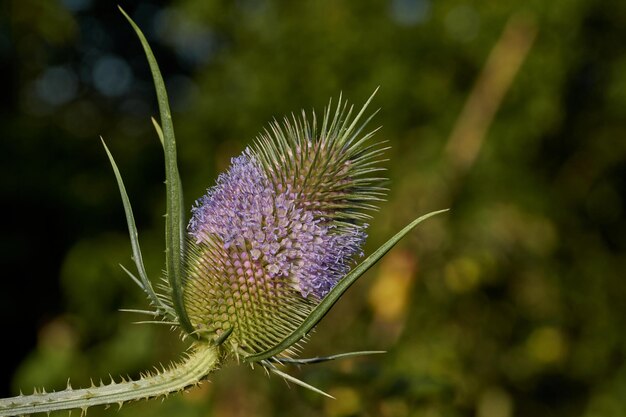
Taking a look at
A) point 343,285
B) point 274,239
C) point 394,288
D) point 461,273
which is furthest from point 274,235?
point 461,273

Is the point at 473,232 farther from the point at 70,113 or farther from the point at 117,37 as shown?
the point at 117,37

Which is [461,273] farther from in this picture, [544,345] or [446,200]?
[544,345]

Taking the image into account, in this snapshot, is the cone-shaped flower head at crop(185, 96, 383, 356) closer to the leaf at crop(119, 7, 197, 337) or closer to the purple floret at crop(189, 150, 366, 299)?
the purple floret at crop(189, 150, 366, 299)

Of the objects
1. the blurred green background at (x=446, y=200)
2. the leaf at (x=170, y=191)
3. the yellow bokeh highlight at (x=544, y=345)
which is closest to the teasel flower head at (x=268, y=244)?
the leaf at (x=170, y=191)

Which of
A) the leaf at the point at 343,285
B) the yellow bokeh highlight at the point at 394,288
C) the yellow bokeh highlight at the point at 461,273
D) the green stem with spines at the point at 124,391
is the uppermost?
the yellow bokeh highlight at the point at 461,273

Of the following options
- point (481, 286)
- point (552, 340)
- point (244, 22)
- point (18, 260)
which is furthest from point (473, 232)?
point (18, 260)

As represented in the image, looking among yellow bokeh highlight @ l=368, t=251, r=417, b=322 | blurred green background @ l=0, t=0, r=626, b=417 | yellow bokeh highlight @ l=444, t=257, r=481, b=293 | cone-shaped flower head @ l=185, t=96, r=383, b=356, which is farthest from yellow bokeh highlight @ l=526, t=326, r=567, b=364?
cone-shaped flower head @ l=185, t=96, r=383, b=356

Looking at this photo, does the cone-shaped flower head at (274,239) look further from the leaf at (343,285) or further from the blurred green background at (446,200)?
the blurred green background at (446,200)
